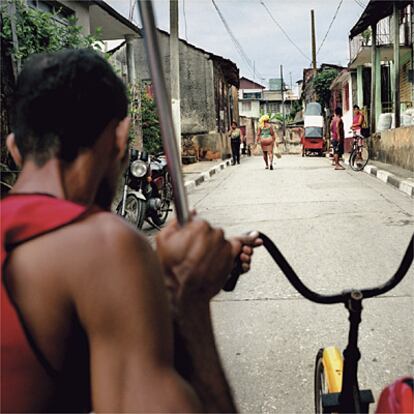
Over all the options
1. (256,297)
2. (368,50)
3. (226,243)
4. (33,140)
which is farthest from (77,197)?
(368,50)

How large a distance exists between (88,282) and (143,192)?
7247mm

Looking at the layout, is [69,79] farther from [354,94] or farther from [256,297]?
[354,94]

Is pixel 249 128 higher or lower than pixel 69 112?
lower

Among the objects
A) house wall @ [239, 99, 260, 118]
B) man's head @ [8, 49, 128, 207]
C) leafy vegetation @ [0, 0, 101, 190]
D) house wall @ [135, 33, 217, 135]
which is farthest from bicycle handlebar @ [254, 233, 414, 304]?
house wall @ [239, 99, 260, 118]

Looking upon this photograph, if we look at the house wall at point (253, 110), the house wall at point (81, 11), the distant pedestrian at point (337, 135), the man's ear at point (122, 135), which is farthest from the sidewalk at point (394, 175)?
the house wall at point (253, 110)

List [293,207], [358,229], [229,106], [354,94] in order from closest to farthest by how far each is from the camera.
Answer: [358,229], [293,207], [354,94], [229,106]

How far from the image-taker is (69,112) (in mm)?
1093

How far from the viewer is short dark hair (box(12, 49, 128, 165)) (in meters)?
1.10

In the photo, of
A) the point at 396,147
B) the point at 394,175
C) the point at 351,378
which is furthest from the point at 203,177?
the point at 351,378

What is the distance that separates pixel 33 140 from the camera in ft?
3.69

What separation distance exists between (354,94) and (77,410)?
29161 millimetres

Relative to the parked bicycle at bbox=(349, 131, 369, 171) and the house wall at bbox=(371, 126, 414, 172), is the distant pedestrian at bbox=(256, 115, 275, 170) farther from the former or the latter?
the house wall at bbox=(371, 126, 414, 172)

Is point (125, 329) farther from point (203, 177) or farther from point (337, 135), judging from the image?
point (337, 135)

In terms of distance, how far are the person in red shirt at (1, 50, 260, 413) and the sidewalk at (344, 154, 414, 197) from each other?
1030 cm
